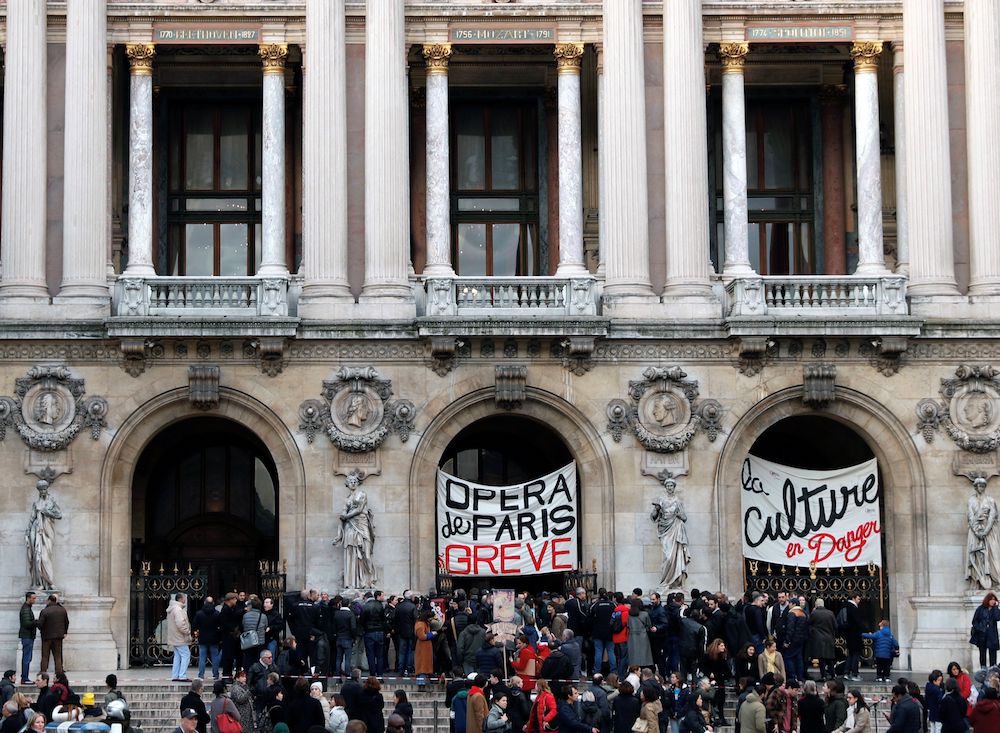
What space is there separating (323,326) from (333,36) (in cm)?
687

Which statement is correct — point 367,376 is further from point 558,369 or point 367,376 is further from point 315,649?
point 315,649

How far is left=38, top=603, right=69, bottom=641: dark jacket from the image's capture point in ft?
142

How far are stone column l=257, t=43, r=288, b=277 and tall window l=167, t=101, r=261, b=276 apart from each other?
3495 mm

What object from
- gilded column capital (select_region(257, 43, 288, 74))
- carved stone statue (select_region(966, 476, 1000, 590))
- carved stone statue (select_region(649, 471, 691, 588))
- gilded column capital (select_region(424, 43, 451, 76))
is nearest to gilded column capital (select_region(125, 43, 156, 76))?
gilded column capital (select_region(257, 43, 288, 74))

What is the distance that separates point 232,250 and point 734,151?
41.8 feet

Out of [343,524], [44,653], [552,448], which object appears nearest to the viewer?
[44,653]

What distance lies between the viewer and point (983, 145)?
49625 millimetres

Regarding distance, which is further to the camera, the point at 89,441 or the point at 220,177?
the point at 220,177

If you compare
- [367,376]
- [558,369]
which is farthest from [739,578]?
[367,376]

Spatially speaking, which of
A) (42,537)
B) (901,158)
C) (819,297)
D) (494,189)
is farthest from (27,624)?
(901,158)

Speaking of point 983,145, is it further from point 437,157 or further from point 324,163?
point 324,163

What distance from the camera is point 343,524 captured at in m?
47.4

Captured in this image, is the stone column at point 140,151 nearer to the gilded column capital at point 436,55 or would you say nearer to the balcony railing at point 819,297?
the gilded column capital at point 436,55

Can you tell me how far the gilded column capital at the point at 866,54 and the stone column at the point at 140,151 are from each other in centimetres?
1648
